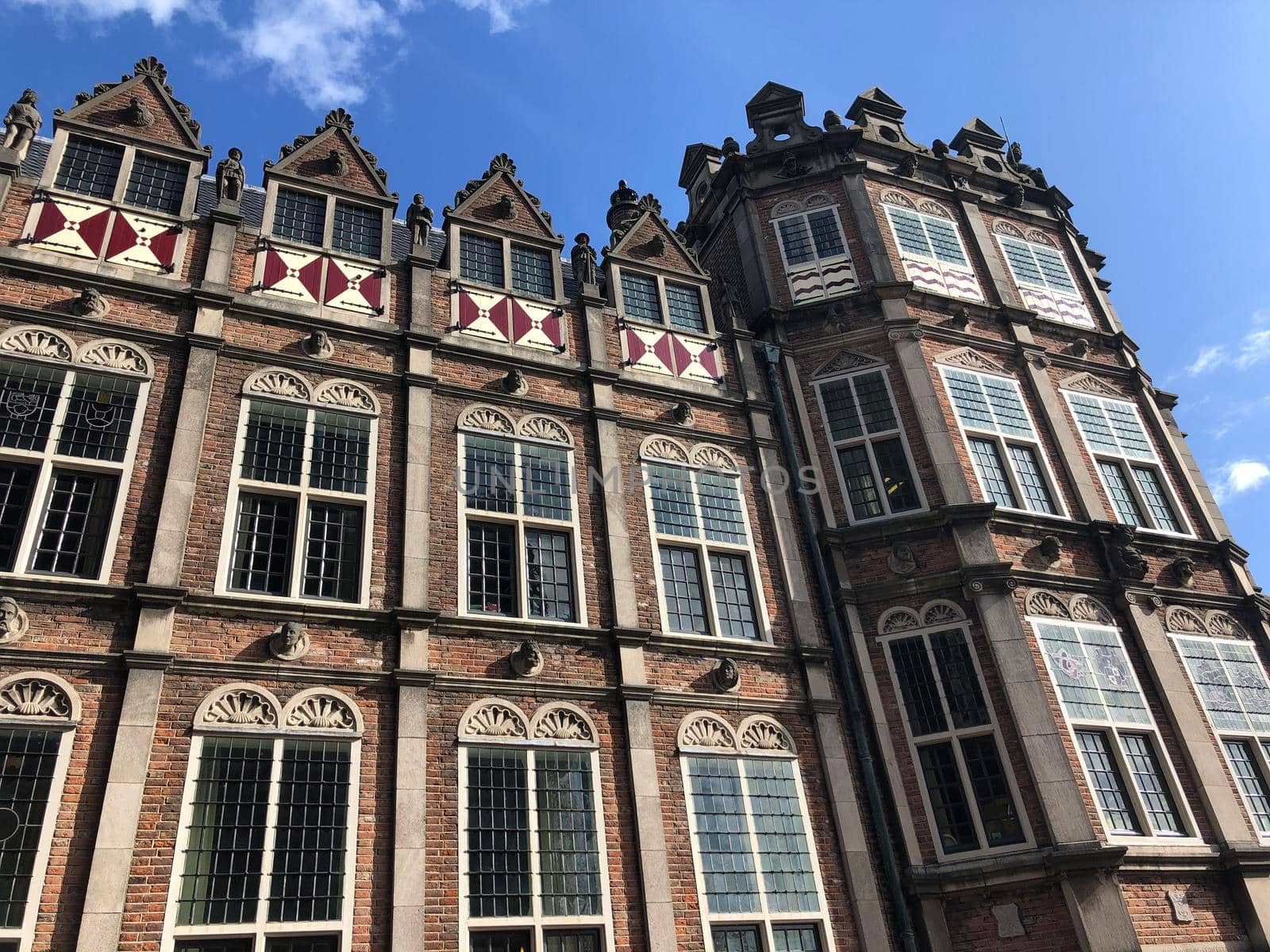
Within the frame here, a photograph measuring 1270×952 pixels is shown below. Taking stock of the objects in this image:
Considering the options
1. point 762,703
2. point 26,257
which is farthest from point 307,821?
point 26,257

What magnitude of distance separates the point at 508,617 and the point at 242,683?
11.7 ft

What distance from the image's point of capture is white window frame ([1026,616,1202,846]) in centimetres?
1369

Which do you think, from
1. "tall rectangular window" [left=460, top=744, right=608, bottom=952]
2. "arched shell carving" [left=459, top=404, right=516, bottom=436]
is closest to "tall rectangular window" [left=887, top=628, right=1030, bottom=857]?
"tall rectangular window" [left=460, top=744, right=608, bottom=952]

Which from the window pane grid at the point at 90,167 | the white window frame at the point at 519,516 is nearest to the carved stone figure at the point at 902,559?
the white window frame at the point at 519,516

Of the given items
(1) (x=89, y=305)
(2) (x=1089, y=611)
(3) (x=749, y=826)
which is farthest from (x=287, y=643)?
(2) (x=1089, y=611)

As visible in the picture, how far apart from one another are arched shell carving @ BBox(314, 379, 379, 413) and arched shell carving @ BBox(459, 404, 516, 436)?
4.62 ft

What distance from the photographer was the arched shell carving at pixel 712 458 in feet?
54.0

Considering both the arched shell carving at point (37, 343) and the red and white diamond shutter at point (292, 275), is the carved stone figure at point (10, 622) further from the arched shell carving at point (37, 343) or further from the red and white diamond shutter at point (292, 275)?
the red and white diamond shutter at point (292, 275)

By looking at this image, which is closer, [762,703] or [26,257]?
[26,257]

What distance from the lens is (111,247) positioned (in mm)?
13852

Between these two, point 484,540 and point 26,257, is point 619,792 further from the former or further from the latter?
point 26,257

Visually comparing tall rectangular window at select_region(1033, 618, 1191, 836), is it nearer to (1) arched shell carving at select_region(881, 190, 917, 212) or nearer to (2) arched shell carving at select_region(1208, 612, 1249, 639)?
(2) arched shell carving at select_region(1208, 612, 1249, 639)

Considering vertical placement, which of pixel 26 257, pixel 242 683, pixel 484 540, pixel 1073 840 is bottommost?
pixel 1073 840

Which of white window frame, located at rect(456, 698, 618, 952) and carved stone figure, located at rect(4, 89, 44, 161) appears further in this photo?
carved stone figure, located at rect(4, 89, 44, 161)
